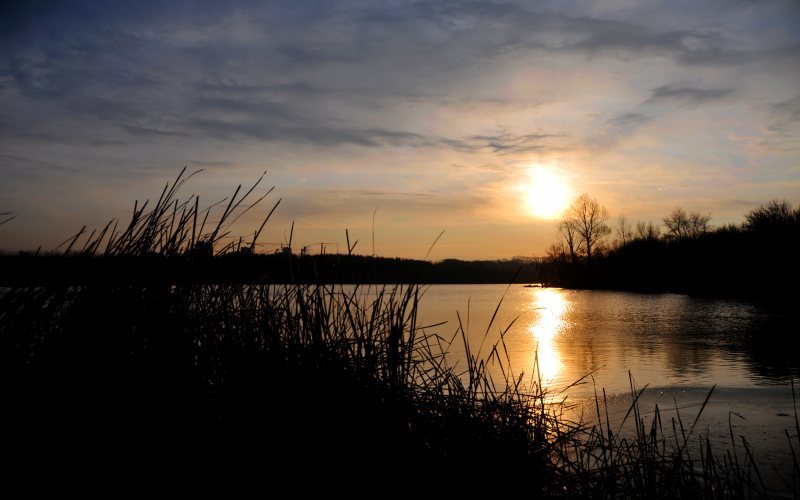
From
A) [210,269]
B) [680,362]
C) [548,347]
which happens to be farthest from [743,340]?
[210,269]

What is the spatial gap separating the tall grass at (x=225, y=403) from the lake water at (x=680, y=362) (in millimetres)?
917

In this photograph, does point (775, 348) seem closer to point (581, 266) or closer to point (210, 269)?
point (210, 269)

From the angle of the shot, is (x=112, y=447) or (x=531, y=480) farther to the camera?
(x=531, y=480)

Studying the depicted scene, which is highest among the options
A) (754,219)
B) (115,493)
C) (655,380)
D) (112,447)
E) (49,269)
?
(754,219)

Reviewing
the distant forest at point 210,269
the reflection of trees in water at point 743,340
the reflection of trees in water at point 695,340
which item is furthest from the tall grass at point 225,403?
the reflection of trees in water at point 695,340

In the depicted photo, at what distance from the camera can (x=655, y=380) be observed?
11617mm

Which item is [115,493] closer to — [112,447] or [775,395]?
[112,447]

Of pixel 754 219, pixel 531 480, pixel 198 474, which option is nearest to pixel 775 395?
pixel 531 480

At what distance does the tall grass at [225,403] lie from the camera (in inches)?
129

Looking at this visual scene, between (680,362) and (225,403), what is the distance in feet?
43.7

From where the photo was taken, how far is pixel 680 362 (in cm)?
1413


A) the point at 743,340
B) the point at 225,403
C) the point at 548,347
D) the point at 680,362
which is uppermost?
the point at 225,403

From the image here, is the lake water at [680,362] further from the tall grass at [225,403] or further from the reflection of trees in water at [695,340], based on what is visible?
the tall grass at [225,403]

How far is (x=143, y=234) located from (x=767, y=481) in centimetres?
563
